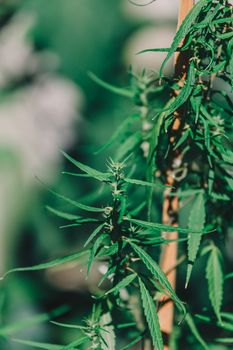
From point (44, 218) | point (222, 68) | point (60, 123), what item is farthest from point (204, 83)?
point (60, 123)

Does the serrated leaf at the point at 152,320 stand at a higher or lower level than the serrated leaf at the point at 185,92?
→ lower

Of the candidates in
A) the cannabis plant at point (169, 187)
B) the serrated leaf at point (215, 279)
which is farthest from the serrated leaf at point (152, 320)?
the serrated leaf at point (215, 279)

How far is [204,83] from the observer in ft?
1.90

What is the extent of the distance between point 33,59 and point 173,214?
1013 millimetres

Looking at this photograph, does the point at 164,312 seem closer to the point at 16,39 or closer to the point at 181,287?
the point at 181,287

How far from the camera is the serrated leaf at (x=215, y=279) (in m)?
0.59

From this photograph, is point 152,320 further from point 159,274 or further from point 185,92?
point 185,92

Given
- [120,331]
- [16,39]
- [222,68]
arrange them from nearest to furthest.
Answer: [222,68] < [120,331] < [16,39]

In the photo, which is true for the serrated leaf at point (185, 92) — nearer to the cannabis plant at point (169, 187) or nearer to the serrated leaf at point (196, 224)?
the cannabis plant at point (169, 187)

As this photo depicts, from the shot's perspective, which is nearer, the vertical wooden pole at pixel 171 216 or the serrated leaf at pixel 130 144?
the vertical wooden pole at pixel 171 216

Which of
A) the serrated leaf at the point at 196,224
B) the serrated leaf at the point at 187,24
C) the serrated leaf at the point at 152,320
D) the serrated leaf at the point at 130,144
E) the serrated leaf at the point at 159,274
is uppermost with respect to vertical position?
the serrated leaf at the point at 187,24

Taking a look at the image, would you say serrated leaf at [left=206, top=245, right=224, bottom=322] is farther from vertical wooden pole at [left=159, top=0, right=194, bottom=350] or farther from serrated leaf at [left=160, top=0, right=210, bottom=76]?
serrated leaf at [left=160, top=0, right=210, bottom=76]

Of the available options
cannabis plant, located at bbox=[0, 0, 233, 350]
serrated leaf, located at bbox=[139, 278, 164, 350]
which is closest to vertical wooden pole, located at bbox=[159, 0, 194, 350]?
cannabis plant, located at bbox=[0, 0, 233, 350]

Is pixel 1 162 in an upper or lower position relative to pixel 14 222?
upper
